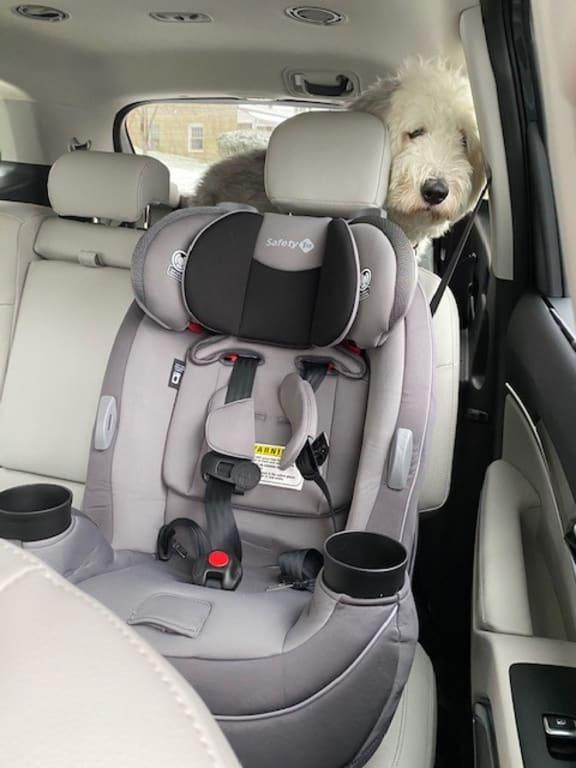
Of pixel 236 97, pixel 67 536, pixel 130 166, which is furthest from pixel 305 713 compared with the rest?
pixel 236 97

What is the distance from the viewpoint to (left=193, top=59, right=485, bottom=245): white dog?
1.89 m

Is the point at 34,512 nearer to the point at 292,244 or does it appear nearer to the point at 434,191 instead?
the point at 292,244

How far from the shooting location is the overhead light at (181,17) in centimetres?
244

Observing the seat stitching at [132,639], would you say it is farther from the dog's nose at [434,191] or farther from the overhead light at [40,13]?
the overhead light at [40,13]

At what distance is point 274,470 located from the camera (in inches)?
71.3

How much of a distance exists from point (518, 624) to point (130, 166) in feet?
5.19

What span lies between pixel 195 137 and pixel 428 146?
1555 millimetres

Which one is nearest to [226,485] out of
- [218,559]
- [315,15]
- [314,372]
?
[218,559]

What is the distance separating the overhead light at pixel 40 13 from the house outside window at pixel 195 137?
715 millimetres

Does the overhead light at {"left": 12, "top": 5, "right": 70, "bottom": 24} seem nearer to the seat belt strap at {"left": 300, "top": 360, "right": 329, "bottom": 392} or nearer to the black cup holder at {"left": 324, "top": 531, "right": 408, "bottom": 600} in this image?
the seat belt strap at {"left": 300, "top": 360, "right": 329, "bottom": 392}

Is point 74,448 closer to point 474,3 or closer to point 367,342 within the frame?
point 367,342

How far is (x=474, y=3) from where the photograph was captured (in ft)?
6.20

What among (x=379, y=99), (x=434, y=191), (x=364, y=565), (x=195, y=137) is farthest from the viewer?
(x=195, y=137)

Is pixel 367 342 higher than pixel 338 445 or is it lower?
higher
